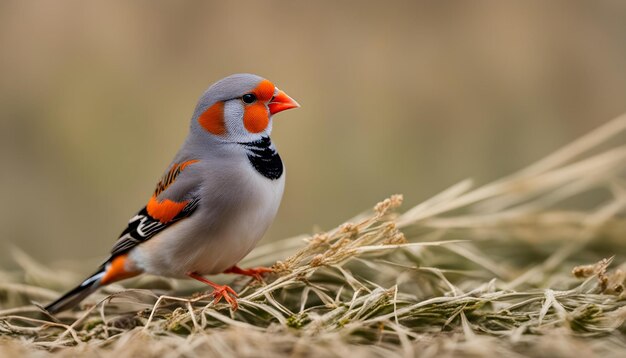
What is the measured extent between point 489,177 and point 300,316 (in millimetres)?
3531

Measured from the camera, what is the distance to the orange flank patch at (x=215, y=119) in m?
3.31

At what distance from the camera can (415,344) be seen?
2.56 metres

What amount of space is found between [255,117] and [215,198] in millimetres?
372

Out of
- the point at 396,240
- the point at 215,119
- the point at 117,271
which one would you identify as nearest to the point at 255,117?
the point at 215,119

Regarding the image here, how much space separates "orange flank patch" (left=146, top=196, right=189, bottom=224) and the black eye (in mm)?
454

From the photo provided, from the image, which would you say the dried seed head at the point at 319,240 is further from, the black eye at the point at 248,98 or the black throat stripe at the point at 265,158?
the black eye at the point at 248,98

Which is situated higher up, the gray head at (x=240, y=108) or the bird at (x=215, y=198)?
the gray head at (x=240, y=108)

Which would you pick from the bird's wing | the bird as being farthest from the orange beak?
the bird's wing

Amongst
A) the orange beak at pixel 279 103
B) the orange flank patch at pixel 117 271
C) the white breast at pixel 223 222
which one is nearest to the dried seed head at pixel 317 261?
the white breast at pixel 223 222

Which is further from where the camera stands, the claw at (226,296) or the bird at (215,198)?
the bird at (215,198)

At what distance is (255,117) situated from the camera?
330 centimetres

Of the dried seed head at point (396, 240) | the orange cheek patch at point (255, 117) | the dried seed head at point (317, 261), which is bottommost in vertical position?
the dried seed head at point (317, 261)

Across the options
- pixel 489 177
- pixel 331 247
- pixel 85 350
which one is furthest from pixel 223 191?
pixel 489 177

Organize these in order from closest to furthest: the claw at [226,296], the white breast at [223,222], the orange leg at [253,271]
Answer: the claw at [226,296], the white breast at [223,222], the orange leg at [253,271]
